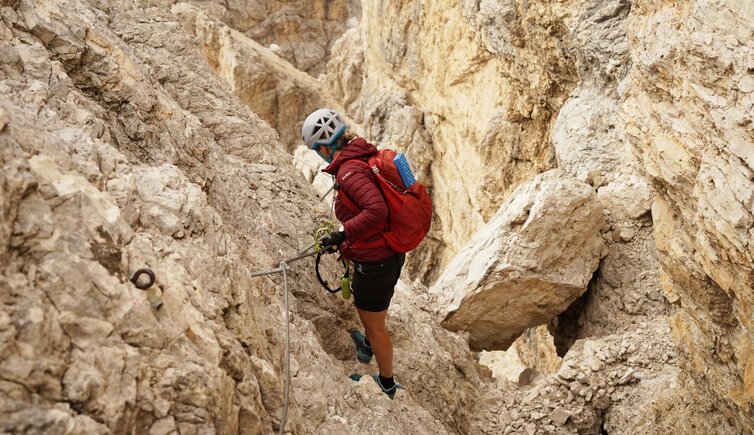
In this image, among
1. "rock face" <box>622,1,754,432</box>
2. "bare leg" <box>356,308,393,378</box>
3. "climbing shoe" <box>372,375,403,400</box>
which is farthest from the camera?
"climbing shoe" <box>372,375,403,400</box>

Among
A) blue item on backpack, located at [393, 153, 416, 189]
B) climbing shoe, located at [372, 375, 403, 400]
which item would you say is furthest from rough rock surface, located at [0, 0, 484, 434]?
blue item on backpack, located at [393, 153, 416, 189]

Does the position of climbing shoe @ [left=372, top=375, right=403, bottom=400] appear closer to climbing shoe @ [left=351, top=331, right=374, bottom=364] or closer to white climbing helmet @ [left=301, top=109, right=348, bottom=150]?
climbing shoe @ [left=351, top=331, right=374, bottom=364]

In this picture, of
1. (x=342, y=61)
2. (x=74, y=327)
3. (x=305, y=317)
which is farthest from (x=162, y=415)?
(x=342, y=61)

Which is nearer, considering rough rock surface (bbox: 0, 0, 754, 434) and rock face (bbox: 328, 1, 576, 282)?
rough rock surface (bbox: 0, 0, 754, 434)

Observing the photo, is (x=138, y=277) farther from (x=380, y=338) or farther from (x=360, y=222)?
(x=380, y=338)

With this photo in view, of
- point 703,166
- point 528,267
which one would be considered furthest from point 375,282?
point 528,267

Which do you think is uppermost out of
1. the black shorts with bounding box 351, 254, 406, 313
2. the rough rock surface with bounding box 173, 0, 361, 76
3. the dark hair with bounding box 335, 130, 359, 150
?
the dark hair with bounding box 335, 130, 359, 150

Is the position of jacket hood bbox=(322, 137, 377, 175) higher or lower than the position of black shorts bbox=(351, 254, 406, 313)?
higher

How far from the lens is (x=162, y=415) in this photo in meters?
2.78

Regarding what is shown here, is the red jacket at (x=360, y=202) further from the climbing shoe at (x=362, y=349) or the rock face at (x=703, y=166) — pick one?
the rock face at (x=703, y=166)

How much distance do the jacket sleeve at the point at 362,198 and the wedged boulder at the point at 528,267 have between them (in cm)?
440

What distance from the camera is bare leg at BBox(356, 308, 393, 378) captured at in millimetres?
5164

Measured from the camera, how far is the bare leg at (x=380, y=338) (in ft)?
16.9

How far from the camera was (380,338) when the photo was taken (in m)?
5.24
